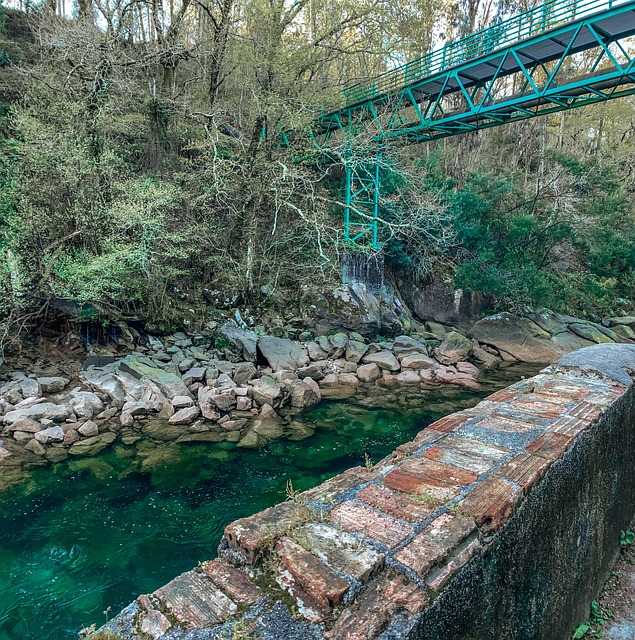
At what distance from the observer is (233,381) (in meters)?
8.47

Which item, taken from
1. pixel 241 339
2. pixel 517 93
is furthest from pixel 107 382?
pixel 517 93

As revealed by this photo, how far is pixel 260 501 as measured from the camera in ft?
17.3

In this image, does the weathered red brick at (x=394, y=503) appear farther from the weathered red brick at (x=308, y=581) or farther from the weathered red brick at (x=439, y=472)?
the weathered red brick at (x=308, y=581)

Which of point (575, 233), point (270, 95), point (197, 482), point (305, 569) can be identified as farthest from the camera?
point (575, 233)

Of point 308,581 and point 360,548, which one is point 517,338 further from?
point 308,581

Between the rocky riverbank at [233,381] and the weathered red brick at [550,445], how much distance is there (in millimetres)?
4817

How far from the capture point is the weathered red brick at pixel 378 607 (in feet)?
4.56

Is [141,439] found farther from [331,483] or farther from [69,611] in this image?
[331,483]

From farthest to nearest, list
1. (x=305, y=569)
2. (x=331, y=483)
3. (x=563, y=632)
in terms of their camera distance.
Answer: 1. (x=563, y=632)
2. (x=331, y=483)
3. (x=305, y=569)

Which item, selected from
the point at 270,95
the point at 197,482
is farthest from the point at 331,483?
the point at 270,95

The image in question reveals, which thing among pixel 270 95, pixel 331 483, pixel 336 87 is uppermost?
pixel 336 87

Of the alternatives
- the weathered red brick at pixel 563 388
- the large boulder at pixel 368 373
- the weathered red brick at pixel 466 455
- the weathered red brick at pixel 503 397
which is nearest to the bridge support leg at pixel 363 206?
the large boulder at pixel 368 373

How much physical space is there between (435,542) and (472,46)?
13.0 meters

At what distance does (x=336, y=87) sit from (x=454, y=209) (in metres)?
4.91
